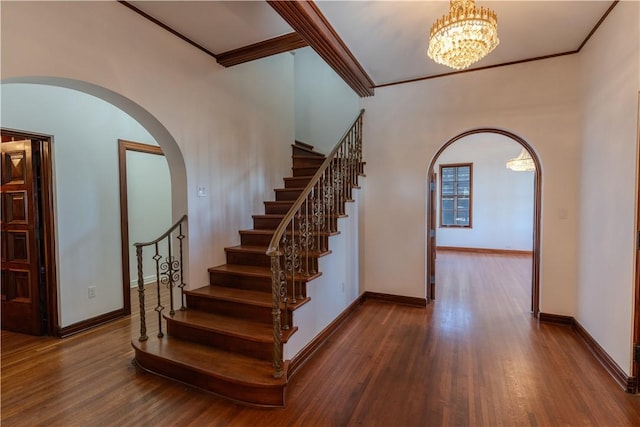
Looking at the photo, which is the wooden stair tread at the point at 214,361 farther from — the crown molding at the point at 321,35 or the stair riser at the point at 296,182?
the crown molding at the point at 321,35

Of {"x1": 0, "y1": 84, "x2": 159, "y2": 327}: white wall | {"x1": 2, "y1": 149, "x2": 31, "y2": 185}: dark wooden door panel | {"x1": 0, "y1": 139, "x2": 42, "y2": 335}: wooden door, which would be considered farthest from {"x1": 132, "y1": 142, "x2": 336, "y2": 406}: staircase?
{"x1": 2, "y1": 149, "x2": 31, "y2": 185}: dark wooden door panel

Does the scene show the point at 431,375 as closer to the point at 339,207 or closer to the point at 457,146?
the point at 339,207

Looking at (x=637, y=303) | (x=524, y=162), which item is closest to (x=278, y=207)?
(x=637, y=303)

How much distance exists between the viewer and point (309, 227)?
10.3 ft

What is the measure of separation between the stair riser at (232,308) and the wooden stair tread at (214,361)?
1.08 ft

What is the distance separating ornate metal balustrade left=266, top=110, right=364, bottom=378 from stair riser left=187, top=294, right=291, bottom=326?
0.61 ft

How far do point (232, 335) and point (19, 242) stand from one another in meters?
2.84

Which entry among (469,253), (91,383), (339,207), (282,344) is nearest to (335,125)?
(339,207)

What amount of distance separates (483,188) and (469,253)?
1.84 m

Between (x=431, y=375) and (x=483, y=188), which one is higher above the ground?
(x=483, y=188)

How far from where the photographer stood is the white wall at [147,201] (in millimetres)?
4828

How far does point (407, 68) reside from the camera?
141 inches

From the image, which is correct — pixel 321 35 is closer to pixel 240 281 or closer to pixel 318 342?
pixel 240 281

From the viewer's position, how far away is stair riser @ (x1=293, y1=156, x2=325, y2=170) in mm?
4696
